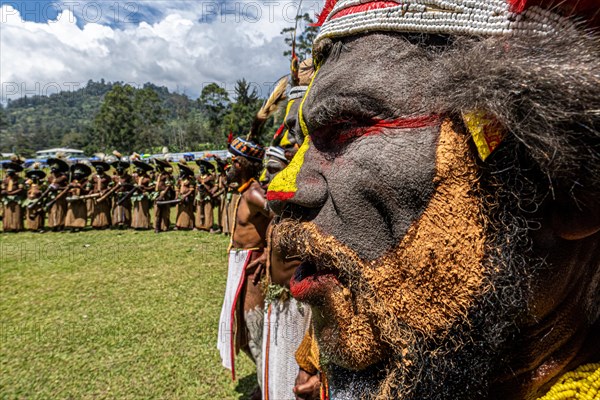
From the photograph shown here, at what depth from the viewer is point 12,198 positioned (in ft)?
47.2

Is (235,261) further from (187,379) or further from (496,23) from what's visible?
(496,23)

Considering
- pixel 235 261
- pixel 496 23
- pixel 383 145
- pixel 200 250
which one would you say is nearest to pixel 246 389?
pixel 235 261

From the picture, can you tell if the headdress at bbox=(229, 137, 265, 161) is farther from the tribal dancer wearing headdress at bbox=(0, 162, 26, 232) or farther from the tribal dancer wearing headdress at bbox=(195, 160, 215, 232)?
the tribal dancer wearing headdress at bbox=(0, 162, 26, 232)

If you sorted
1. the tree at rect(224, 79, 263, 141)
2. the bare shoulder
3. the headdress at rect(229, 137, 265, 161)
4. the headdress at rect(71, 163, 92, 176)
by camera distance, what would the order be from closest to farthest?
the bare shoulder → the headdress at rect(229, 137, 265, 161) → the headdress at rect(71, 163, 92, 176) → the tree at rect(224, 79, 263, 141)

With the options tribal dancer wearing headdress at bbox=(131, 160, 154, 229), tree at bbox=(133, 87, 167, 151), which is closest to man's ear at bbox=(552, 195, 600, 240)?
tribal dancer wearing headdress at bbox=(131, 160, 154, 229)

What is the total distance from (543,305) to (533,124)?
0.55m

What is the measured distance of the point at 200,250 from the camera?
11.2m

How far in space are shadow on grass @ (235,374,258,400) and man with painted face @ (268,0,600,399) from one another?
385cm

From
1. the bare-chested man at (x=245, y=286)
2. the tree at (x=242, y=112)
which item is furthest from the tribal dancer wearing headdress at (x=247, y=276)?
the tree at (x=242, y=112)

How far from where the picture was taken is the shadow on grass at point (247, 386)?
15.3ft

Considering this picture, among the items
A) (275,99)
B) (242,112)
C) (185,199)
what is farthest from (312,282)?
(242,112)

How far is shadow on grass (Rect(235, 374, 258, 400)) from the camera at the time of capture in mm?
4675

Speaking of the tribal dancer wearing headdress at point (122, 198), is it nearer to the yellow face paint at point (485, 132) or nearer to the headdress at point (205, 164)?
the headdress at point (205, 164)

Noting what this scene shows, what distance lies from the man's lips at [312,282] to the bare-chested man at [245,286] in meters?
2.81
